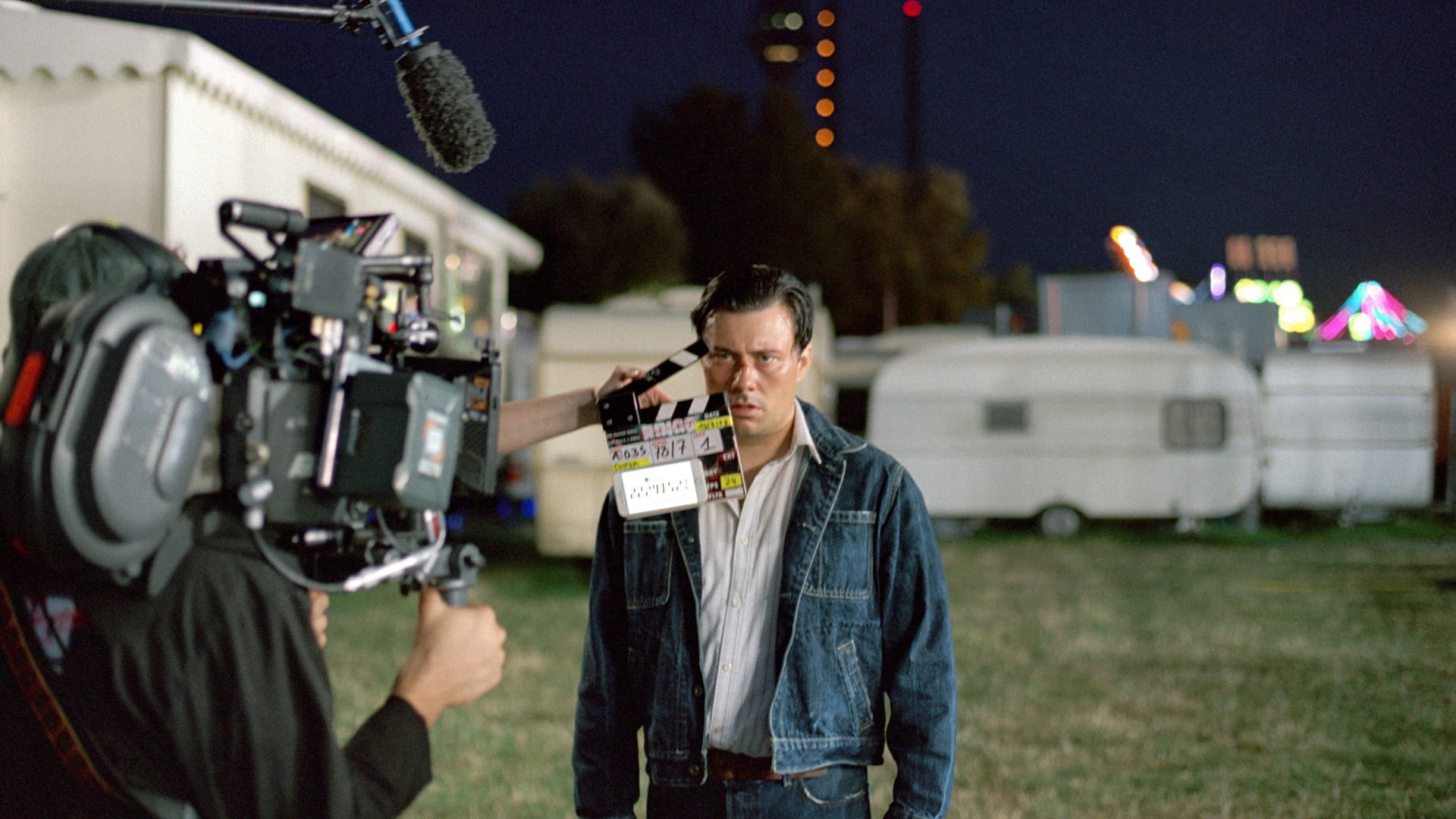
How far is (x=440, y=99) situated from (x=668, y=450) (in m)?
0.78

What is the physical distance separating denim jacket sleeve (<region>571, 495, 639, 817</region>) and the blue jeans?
5.8 inches

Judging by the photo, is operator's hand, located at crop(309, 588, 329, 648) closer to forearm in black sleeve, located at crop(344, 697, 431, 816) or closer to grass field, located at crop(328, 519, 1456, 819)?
forearm in black sleeve, located at crop(344, 697, 431, 816)

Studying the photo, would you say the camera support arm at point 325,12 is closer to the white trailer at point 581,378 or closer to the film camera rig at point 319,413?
the film camera rig at point 319,413

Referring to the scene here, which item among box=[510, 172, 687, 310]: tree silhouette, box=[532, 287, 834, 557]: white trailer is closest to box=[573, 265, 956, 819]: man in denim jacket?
box=[532, 287, 834, 557]: white trailer

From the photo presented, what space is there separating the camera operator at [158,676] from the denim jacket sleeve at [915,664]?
4.15 feet

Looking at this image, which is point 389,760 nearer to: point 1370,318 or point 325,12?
point 325,12

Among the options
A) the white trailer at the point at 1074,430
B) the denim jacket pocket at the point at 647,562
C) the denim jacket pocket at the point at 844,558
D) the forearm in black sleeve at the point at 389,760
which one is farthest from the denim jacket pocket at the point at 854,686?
the white trailer at the point at 1074,430

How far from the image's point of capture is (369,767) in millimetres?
1587

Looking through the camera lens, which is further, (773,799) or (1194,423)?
(1194,423)

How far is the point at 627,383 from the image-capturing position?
7.91ft

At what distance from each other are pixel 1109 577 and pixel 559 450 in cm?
585

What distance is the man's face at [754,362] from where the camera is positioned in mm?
2580

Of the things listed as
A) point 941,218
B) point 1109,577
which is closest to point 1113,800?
point 1109,577

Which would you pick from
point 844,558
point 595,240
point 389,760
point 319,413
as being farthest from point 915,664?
point 595,240
